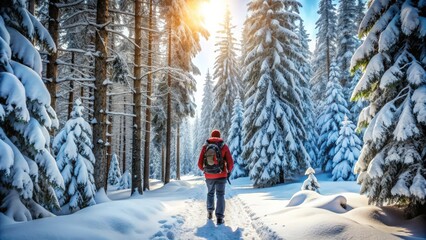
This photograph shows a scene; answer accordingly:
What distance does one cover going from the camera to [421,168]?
559 cm

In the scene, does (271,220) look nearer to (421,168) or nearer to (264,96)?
(421,168)

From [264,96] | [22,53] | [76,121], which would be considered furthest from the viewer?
[264,96]

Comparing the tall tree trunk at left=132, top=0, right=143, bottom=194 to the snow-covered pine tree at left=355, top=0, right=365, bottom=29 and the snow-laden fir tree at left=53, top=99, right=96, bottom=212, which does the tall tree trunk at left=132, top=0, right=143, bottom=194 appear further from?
the snow-covered pine tree at left=355, top=0, right=365, bottom=29

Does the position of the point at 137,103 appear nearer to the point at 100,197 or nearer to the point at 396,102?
the point at 100,197

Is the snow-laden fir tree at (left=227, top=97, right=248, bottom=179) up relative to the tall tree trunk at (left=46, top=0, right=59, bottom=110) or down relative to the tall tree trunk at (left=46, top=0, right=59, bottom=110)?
down

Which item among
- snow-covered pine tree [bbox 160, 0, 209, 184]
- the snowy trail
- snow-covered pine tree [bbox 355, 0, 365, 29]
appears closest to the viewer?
the snowy trail

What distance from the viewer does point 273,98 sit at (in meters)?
18.0

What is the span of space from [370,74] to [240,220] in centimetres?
525

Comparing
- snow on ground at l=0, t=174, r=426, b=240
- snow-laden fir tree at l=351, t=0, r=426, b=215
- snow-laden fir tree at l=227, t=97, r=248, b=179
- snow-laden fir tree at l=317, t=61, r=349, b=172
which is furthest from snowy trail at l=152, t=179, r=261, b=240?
snow-laden fir tree at l=227, t=97, r=248, b=179

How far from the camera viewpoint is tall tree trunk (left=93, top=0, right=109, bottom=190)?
29.5 ft

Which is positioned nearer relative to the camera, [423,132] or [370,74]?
[423,132]

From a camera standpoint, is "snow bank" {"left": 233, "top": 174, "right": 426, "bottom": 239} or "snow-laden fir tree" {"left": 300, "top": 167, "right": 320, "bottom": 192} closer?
"snow bank" {"left": 233, "top": 174, "right": 426, "bottom": 239}

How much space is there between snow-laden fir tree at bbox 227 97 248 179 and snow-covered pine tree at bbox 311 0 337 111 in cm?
1071

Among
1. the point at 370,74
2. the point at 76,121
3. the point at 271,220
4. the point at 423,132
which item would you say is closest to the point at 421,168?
the point at 423,132
